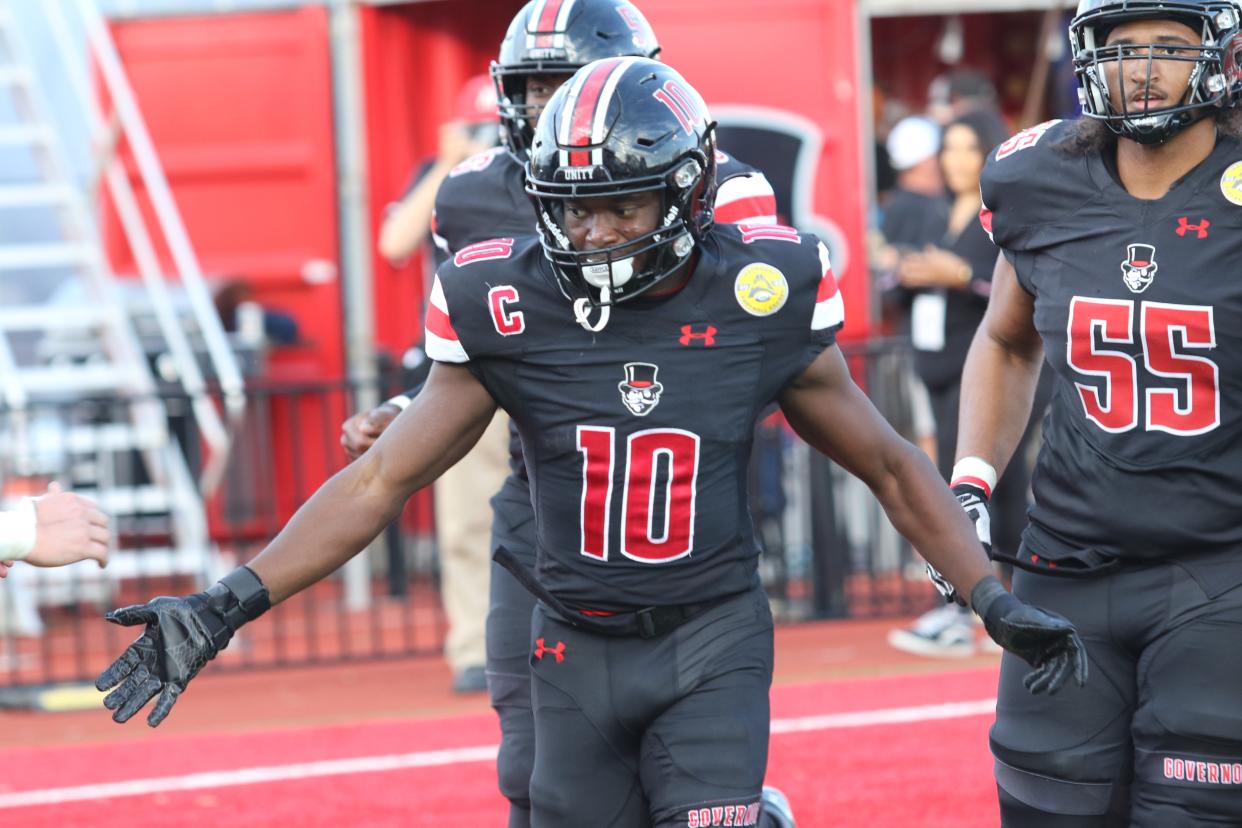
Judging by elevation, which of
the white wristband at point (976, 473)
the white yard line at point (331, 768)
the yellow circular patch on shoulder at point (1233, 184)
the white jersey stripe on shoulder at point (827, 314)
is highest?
the yellow circular patch on shoulder at point (1233, 184)

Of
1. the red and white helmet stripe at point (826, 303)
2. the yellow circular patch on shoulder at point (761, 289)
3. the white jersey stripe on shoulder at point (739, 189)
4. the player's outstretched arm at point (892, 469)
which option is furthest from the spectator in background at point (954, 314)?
the yellow circular patch on shoulder at point (761, 289)

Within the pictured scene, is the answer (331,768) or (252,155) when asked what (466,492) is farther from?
(252,155)

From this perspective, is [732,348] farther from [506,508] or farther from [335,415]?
[335,415]

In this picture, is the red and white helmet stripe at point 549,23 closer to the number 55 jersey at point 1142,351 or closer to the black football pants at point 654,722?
the number 55 jersey at point 1142,351

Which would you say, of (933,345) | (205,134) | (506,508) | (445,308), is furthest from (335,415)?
(445,308)

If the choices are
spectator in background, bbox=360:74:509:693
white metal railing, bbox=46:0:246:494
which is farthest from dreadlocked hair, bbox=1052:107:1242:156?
white metal railing, bbox=46:0:246:494

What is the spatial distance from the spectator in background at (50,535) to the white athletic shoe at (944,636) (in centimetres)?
508

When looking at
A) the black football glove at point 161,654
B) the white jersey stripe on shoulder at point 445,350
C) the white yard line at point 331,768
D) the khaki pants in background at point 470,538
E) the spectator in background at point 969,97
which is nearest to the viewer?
the black football glove at point 161,654

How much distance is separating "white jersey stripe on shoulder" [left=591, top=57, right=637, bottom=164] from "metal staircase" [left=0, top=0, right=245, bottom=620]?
17.8 ft

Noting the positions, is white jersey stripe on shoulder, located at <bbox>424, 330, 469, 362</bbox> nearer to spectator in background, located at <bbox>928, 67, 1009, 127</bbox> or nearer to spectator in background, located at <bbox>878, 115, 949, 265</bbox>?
spectator in background, located at <bbox>928, 67, 1009, 127</bbox>

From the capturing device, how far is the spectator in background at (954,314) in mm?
8078

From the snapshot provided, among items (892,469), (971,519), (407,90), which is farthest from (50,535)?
(407,90)

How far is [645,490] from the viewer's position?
3.81 metres

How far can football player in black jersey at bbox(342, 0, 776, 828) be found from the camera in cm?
475
